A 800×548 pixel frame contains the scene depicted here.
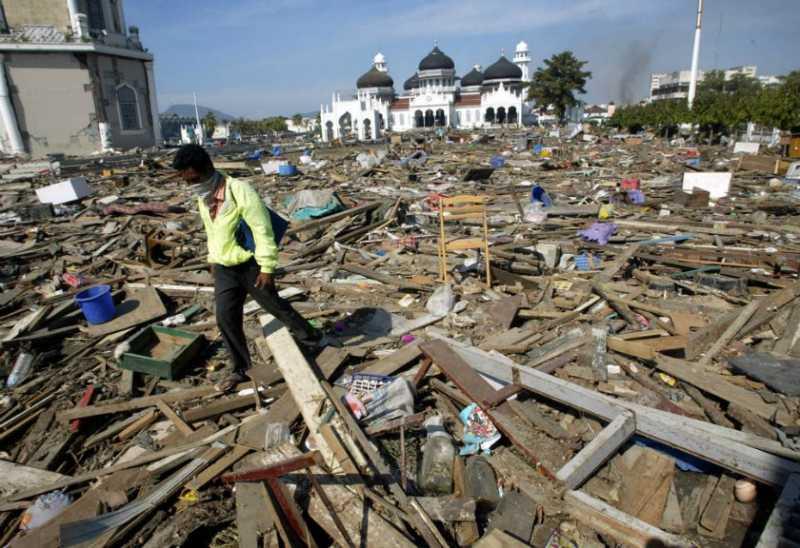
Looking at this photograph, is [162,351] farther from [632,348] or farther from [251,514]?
[632,348]

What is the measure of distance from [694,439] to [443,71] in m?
76.1

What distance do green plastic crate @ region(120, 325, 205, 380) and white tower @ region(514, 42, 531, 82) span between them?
84.9m

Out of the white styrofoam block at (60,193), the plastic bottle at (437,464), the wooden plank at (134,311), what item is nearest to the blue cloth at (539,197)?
the wooden plank at (134,311)

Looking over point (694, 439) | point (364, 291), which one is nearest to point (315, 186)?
point (364, 291)

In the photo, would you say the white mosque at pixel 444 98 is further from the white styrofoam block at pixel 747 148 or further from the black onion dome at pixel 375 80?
the white styrofoam block at pixel 747 148

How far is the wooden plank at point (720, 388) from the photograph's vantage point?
11.6 ft

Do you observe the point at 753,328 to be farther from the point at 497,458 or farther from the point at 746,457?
the point at 497,458

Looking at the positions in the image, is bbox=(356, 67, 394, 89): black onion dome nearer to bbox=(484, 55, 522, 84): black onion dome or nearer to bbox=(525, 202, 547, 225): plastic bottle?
bbox=(484, 55, 522, 84): black onion dome

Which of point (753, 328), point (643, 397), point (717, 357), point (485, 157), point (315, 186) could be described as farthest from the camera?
point (485, 157)

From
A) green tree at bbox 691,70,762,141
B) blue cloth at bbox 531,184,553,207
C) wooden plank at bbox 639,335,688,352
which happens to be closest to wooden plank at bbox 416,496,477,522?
wooden plank at bbox 639,335,688,352

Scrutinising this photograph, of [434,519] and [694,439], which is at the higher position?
[694,439]

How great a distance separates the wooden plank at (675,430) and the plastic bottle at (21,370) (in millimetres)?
4691

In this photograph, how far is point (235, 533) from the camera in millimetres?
2760

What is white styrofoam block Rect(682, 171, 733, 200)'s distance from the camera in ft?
38.8
